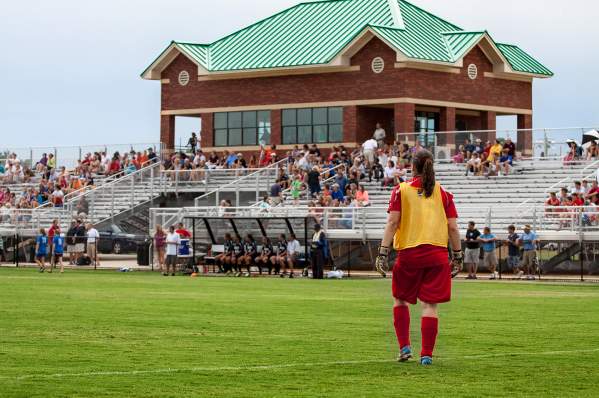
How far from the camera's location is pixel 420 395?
1102 centimetres

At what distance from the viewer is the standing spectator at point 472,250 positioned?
38816 mm

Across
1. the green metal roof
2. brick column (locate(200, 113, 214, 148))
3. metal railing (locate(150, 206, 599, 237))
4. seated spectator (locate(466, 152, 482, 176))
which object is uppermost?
the green metal roof

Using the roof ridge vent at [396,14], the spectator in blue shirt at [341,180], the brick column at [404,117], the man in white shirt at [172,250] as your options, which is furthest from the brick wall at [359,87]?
the man in white shirt at [172,250]

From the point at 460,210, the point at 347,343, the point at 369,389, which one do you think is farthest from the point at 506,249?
the point at 369,389

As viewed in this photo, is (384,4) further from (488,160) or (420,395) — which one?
(420,395)

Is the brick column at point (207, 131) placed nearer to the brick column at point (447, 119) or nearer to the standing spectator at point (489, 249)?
the brick column at point (447, 119)

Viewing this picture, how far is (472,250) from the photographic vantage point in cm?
3894

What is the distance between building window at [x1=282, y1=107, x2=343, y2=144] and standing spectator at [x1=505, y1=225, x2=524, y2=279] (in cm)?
1993

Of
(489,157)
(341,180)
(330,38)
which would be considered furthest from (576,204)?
(330,38)

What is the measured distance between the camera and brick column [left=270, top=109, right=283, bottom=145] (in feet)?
197

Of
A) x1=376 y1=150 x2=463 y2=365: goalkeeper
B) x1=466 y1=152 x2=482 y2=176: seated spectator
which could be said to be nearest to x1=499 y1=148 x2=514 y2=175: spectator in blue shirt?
x1=466 y1=152 x2=482 y2=176: seated spectator

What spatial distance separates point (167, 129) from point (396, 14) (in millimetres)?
12650

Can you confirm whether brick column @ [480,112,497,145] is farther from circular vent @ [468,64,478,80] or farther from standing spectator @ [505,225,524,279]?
standing spectator @ [505,225,524,279]

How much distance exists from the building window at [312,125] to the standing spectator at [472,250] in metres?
19.6
